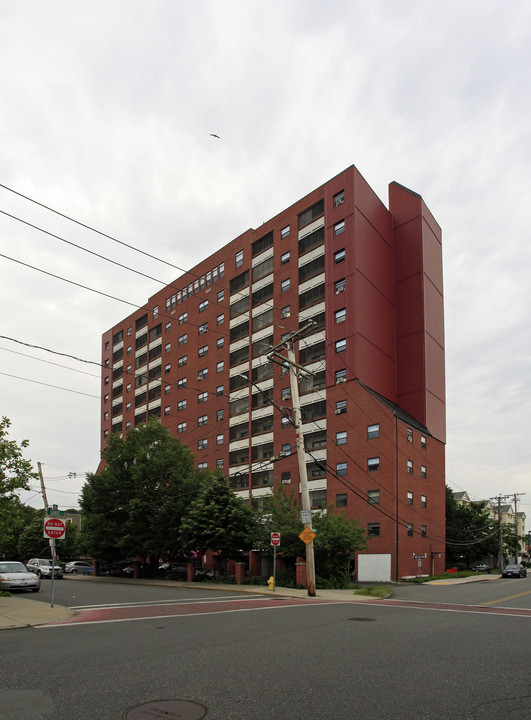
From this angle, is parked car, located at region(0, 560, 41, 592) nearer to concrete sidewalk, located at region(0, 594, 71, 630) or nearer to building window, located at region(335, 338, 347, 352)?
concrete sidewalk, located at region(0, 594, 71, 630)

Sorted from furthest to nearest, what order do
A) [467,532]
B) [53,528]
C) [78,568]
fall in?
[467,532], [78,568], [53,528]

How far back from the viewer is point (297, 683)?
7.33 metres

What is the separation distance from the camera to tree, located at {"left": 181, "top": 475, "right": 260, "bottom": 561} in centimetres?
3438

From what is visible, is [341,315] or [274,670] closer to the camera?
[274,670]

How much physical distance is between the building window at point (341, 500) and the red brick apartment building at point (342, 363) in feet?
0.32

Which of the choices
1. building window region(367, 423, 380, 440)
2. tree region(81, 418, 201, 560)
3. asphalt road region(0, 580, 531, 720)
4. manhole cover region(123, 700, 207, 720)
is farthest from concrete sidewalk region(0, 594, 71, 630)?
building window region(367, 423, 380, 440)

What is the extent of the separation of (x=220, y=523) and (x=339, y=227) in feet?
97.3

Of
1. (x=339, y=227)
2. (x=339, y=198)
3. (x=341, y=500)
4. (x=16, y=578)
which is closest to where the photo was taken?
(x=16, y=578)

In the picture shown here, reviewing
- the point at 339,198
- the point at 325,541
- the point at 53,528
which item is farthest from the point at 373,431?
the point at 53,528

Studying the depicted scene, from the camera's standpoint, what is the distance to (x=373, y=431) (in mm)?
45500

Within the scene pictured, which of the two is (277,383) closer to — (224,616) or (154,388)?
(154,388)

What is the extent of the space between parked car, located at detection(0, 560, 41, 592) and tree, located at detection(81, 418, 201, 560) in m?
13.2

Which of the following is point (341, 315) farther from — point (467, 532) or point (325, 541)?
point (467, 532)

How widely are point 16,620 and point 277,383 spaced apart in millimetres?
40923
